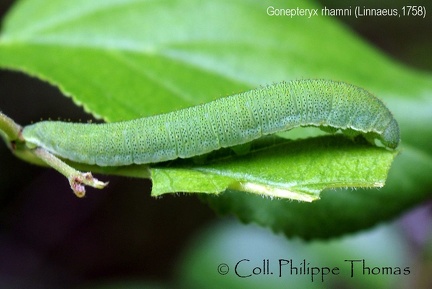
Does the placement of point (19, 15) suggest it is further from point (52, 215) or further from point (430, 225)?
point (52, 215)

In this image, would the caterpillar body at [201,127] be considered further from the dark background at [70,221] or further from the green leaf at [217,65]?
the dark background at [70,221]

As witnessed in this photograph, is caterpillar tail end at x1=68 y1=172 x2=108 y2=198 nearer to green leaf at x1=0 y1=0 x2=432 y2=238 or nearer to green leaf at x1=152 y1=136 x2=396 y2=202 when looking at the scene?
green leaf at x1=152 y1=136 x2=396 y2=202

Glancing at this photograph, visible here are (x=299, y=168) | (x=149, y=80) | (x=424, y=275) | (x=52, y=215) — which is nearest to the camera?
(x=299, y=168)

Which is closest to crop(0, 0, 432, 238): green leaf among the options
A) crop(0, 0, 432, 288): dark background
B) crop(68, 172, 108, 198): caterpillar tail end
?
crop(68, 172, 108, 198): caterpillar tail end

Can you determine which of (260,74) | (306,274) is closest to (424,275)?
(306,274)

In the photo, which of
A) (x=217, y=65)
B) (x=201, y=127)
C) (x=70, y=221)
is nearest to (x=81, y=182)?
(x=201, y=127)
